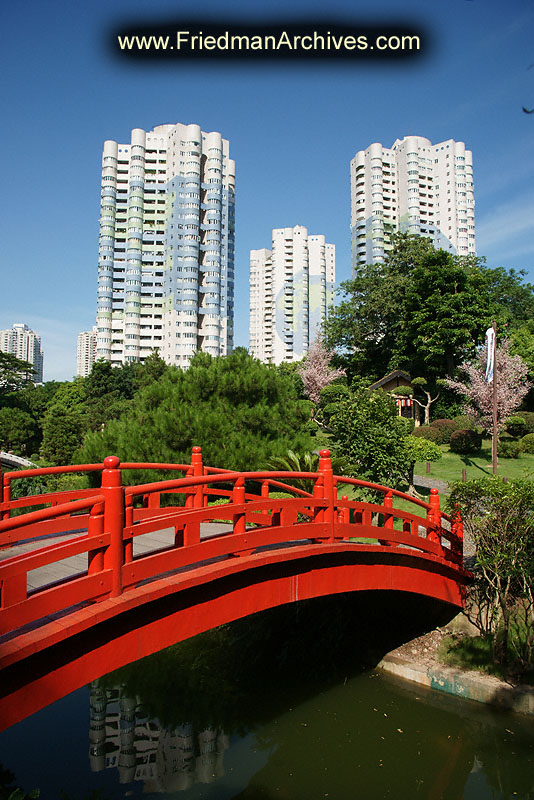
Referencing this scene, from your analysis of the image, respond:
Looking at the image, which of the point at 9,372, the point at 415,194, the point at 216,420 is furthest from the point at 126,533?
the point at 415,194

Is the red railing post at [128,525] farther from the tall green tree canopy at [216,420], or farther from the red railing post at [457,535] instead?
the tall green tree canopy at [216,420]

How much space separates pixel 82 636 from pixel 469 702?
630 cm

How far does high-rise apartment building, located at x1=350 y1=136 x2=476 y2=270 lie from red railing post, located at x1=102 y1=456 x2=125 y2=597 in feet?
273

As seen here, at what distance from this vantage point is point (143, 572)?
416 centimetres

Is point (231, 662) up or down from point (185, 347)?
down

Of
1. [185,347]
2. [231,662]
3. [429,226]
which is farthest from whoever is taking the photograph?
[429,226]

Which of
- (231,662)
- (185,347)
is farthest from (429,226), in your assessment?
(231,662)

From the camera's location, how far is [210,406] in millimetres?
13422

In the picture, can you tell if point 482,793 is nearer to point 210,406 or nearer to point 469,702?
point 469,702

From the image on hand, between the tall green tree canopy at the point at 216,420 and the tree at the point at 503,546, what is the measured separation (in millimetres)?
5330

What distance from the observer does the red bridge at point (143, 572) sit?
11.5ft

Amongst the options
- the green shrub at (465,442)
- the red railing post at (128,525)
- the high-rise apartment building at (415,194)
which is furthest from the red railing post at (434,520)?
the high-rise apartment building at (415,194)

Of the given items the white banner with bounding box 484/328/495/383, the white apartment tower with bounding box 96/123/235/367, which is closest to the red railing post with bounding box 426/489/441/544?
the white banner with bounding box 484/328/495/383

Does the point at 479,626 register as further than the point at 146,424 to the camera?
No
